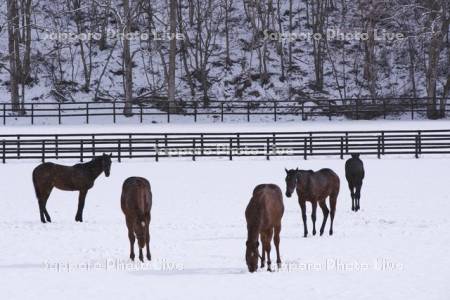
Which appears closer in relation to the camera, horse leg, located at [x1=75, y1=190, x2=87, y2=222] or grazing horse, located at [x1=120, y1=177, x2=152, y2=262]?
grazing horse, located at [x1=120, y1=177, x2=152, y2=262]

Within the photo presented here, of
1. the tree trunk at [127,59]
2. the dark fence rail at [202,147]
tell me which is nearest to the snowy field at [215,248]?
the dark fence rail at [202,147]

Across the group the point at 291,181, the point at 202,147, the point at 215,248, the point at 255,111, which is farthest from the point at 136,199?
the point at 255,111

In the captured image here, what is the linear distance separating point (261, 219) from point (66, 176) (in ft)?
24.5

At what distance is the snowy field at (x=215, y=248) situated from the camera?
10.2 m

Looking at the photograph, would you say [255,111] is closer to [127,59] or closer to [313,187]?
[127,59]

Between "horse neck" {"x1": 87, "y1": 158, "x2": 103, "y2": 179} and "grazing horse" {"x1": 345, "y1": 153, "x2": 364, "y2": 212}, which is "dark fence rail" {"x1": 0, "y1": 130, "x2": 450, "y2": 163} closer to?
"grazing horse" {"x1": 345, "y1": 153, "x2": 364, "y2": 212}

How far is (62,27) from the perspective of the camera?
191 ft

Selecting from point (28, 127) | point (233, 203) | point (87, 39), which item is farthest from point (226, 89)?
point (233, 203)

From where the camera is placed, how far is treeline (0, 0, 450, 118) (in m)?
51.5

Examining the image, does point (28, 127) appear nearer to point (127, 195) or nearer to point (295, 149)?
point (295, 149)

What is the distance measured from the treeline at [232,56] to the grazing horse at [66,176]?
31477mm

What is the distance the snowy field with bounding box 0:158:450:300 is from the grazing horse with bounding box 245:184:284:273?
285 mm

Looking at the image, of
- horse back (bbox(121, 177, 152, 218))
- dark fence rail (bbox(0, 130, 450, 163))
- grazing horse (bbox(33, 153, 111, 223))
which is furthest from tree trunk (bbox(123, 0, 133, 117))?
horse back (bbox(121, 177, 152, 218))

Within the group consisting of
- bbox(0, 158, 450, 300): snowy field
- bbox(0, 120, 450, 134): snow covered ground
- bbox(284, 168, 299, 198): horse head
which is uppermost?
bbox(0, 120, 450, 134): snow covered ground
